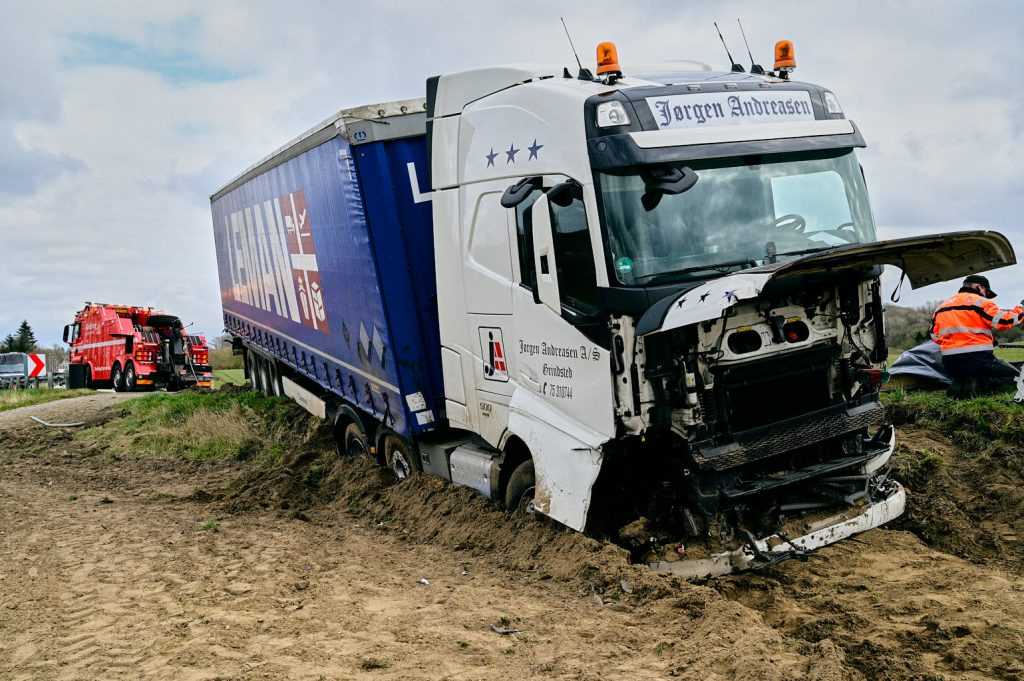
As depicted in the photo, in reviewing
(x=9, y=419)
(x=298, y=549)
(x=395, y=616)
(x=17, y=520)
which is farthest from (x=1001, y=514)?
(x=9, y=419)

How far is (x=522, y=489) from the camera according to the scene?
7.55 meters

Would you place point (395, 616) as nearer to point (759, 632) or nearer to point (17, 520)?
point (759, 632)

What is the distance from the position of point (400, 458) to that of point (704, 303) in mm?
5371

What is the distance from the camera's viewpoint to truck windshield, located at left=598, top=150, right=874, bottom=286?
19.7 ft

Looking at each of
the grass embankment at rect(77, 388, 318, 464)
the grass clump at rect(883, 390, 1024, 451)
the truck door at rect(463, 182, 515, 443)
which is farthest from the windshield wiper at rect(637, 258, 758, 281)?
the grass embankment at rect(77, 388, 318, 464)

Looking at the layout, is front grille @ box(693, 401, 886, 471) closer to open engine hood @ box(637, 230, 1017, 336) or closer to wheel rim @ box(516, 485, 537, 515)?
open engine hood @ box(637, 230, 1017, 336)

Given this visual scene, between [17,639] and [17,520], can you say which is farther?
[17,520]

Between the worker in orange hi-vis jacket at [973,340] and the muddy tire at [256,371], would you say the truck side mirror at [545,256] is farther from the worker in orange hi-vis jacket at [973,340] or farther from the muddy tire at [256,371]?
the muddy tire at [256,371]

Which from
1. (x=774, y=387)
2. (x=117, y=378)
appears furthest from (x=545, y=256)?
(x=117, y=378)

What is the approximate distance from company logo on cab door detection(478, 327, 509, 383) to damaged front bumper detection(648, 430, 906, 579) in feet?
6.81

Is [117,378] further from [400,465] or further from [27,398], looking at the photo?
[400,465]

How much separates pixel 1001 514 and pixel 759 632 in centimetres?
336

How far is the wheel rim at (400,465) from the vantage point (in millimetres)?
9945

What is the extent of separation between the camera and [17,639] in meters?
6.02
